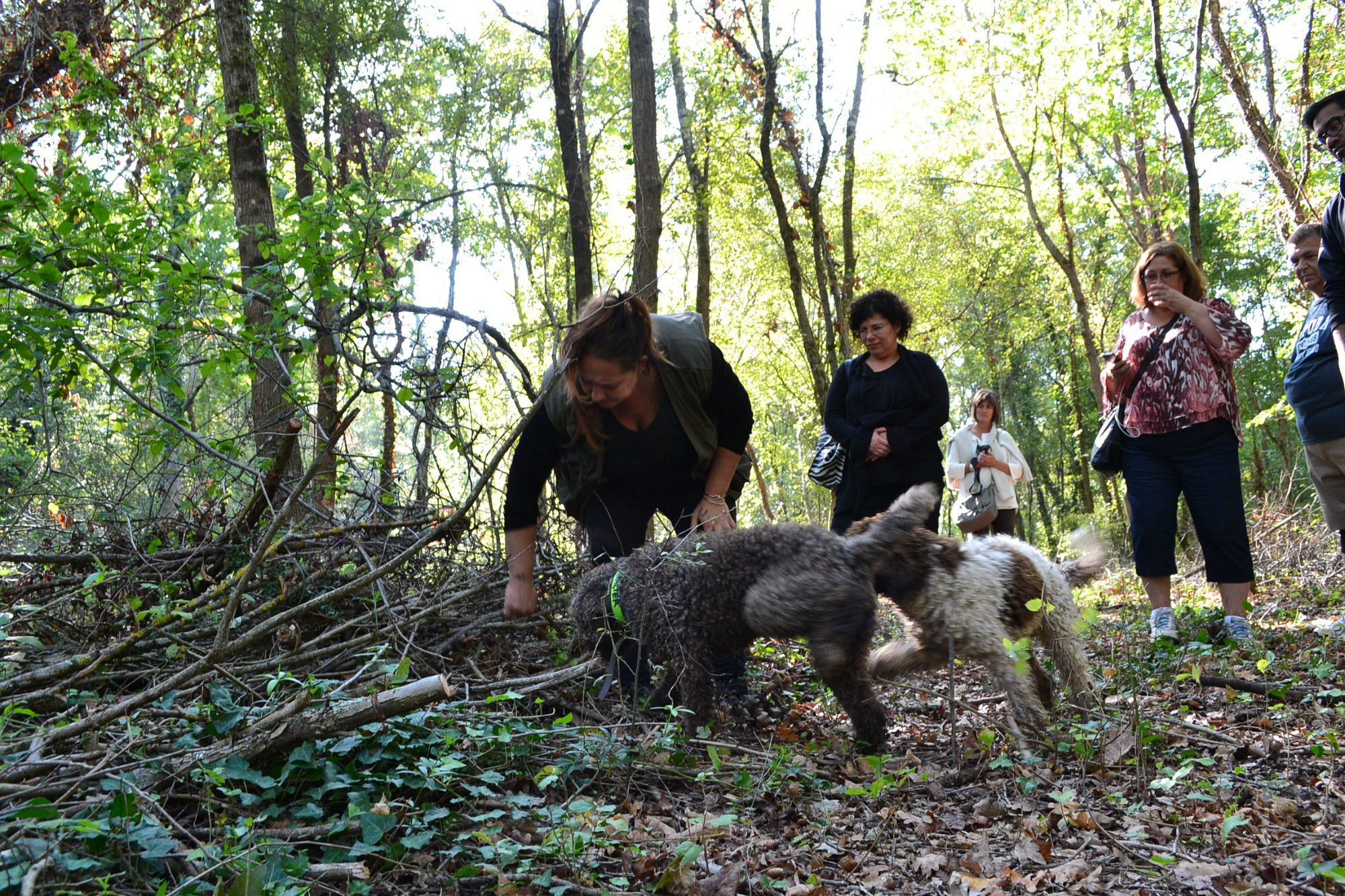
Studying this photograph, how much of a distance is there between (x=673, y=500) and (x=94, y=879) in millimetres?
2991

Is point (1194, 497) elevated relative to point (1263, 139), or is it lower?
lower

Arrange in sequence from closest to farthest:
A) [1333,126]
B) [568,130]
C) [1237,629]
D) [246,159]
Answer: [1333,126] < [1237,629] < [246,159] < [568,130]

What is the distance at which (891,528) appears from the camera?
369cm

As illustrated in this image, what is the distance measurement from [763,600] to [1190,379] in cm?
326

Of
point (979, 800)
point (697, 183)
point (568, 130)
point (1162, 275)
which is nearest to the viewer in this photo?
point (979, 800)

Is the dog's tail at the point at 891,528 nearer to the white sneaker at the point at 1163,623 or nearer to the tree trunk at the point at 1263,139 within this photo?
the white sneaker at the point at 1163,623

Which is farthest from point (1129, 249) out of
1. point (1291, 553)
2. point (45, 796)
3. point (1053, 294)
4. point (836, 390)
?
point (45, 796)

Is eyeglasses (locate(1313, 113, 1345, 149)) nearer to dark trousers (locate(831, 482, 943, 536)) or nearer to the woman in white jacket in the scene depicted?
dark trousers (locate(831, 482, 943, 536))

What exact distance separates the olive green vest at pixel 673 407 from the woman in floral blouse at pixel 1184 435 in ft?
9.15

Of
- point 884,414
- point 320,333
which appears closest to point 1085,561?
point 884,414

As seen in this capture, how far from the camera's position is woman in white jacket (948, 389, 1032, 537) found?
28.0ft

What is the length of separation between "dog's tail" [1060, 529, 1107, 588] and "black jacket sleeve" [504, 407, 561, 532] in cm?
270

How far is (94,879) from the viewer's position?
7.05 ft

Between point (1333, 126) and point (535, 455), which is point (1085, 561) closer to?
point (1333, 126)
